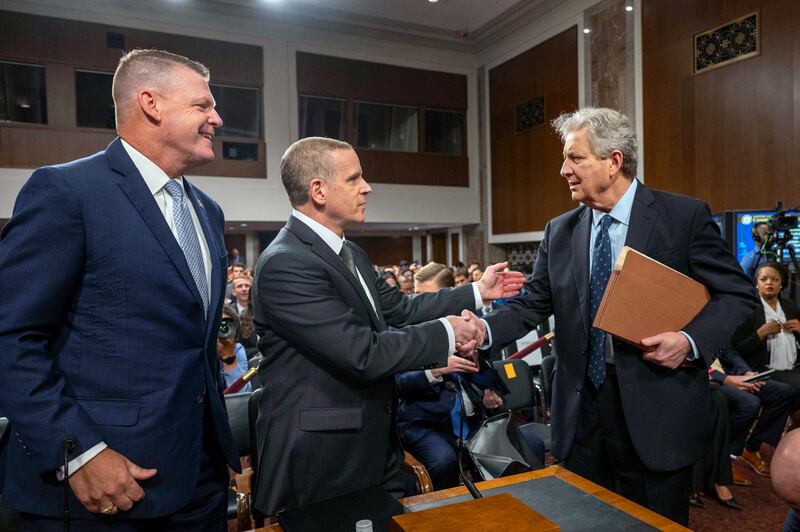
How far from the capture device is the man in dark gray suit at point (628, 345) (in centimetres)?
157

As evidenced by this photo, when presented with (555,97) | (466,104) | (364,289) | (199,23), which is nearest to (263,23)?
(199,23)

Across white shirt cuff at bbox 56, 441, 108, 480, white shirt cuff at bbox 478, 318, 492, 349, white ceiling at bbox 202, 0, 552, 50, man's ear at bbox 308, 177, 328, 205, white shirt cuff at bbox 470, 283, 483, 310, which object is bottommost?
white shirt cuff at bbox 56, 441, 108, 480

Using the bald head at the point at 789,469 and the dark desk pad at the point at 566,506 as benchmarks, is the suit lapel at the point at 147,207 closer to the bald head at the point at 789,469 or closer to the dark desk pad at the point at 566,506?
the dark desk pad at the point at 566,506

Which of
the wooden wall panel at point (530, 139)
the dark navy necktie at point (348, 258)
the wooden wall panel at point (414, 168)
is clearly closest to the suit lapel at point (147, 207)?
the dark navy necktie at point (348, 258)

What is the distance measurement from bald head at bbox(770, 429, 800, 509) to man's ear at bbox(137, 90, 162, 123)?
1436 millimetres

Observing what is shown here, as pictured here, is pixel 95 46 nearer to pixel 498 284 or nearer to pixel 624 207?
pixel 498 284

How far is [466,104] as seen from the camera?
12.4 m

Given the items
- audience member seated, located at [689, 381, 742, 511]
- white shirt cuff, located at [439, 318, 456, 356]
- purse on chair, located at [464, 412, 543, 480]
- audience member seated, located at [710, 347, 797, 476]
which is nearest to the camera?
white shirt cuff, located at [439, 318, 456, 356]

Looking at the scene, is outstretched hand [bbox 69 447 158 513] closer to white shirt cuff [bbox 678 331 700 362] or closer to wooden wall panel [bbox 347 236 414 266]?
white shirt cuff [bbox 678 331 700 362]

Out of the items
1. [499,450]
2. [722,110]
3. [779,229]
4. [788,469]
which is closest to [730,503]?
[499,450]

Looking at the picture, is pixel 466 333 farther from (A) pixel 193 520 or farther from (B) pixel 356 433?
(A) pixel 193 520

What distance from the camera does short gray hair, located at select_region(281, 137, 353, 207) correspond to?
166 centimetres

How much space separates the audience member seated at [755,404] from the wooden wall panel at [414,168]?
847cm

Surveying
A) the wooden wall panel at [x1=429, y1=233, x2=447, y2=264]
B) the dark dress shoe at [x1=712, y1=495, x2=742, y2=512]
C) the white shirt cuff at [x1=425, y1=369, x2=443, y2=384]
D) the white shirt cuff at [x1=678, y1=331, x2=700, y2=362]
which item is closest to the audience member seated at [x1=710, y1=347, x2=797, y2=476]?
the dark dress shoe at [x1=712, y1=495, x2=742, y2=512]
